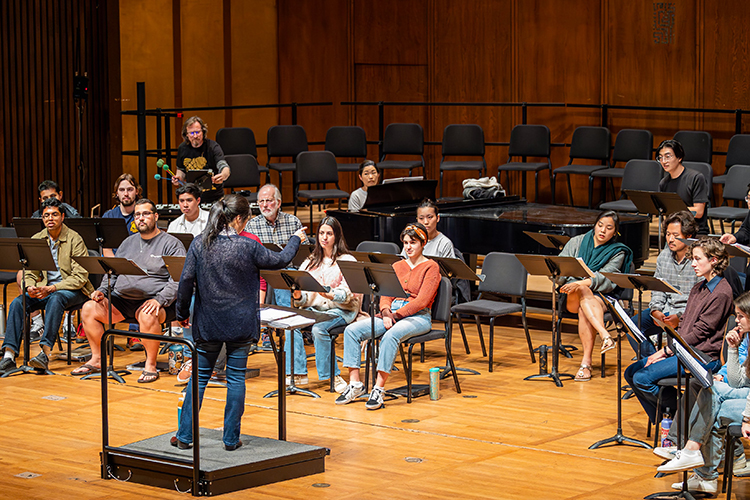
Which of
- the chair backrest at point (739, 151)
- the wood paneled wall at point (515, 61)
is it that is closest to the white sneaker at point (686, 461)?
the chair backrest at point (739, 151)

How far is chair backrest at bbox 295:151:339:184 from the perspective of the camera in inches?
419

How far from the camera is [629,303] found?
6914 millimetres

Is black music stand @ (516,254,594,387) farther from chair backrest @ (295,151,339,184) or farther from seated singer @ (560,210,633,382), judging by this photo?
chair backrest @ (295,151,339,184)

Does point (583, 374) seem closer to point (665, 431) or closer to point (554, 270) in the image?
point (554, 270)

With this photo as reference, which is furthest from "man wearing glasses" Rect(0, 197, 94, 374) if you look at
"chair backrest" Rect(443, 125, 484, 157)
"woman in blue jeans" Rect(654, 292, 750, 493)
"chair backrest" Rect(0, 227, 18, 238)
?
"chair backrest" Rect(443, 125, 484, 157)

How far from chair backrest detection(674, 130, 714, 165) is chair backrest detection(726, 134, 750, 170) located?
185 mm

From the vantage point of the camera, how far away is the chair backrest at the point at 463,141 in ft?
36.7

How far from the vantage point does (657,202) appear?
759 cm

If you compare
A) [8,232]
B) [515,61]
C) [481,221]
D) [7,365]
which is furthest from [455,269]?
[515,61]

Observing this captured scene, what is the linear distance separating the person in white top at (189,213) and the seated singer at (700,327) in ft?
11.0

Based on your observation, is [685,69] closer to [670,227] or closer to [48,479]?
[670,227]

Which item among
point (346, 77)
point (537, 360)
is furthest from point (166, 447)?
point (346, 77)

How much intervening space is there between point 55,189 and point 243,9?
5.36 metres

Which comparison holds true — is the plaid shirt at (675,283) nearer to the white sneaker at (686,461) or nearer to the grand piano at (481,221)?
the grand piano at (481,221)
